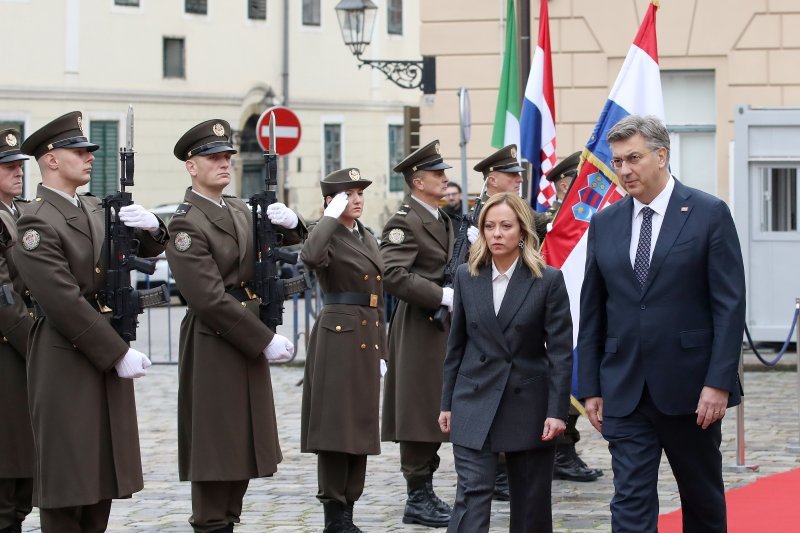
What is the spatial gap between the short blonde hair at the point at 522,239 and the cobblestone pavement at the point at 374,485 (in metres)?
2.07

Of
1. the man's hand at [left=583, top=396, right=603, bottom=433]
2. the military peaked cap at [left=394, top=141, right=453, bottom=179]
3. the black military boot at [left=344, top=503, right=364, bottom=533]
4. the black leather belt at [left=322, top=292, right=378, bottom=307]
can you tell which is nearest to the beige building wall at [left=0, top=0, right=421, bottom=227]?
the military peaked cap at [left=394, top=141, right=453, bottom=179]

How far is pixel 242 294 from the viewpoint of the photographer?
8156mm

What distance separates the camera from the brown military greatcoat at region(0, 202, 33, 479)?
27.3 ft

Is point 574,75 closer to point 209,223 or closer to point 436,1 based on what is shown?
point 436,1

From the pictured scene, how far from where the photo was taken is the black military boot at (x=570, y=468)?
10602 mm

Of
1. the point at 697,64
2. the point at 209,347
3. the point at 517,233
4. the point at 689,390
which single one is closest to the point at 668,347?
the point at 689,390

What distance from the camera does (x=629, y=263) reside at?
6.95 metres

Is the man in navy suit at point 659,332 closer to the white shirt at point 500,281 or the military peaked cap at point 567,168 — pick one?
the white shirt at point 500,281

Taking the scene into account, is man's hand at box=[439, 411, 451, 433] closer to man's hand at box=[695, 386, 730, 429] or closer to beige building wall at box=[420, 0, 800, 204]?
man's hand at box=[695, 386, 730, 429]

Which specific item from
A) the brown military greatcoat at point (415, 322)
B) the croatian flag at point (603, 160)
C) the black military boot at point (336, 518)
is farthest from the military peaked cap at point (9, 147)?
the croatian flag at point (603, 160)

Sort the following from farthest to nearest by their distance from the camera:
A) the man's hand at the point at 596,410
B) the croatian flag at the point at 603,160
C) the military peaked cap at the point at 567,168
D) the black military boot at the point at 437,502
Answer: the military peaked cap at the point at 567,168 < the croatian flag at the point at 603,160 < the black military boot at the point at 437,502 < the man's hand at the point at 596,410

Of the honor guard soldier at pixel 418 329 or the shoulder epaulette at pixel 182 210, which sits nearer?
the shoulder epaulette at pixel 182 210

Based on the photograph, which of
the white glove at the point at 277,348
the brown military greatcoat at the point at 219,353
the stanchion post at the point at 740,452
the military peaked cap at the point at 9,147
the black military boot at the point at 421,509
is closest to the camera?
the brown military greatcoat at the point at 219,353

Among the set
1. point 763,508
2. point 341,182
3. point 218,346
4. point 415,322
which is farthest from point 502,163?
point 218,346
